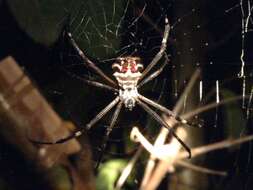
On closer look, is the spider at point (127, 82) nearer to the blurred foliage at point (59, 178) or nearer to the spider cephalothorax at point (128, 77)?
the spider cephalothorax at point (128, 77)

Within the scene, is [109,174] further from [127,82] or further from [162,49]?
[162,49]

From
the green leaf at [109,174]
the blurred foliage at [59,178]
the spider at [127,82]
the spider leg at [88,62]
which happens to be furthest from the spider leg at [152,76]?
the blurred foliage at [59,178]

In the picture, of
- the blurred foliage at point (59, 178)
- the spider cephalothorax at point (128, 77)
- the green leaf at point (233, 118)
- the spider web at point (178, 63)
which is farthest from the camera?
the green leaf at point (233, 118)

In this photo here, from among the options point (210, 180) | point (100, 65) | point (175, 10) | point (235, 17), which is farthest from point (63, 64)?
point (210, 180)

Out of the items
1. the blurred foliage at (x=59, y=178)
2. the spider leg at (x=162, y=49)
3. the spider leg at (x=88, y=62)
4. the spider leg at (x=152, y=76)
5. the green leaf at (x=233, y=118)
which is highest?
the spider leg at (x=88, y=62)

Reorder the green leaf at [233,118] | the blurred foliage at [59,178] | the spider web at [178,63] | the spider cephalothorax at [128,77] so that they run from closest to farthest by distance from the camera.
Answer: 1. the spider cephalothorax at [128,77]
2. the spider web at [178,63]
3. the blurred foliage at [59,178]
4. the green leaf at [233,118]

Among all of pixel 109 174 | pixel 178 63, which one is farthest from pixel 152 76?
pixel 109 174

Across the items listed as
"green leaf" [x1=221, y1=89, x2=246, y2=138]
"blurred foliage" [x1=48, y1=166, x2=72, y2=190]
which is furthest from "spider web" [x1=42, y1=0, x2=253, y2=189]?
"blurred foliage" [x1=48, y1=166, x2=72, y2=190]

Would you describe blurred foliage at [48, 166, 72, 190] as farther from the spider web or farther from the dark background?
the spider web
